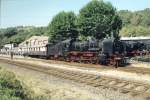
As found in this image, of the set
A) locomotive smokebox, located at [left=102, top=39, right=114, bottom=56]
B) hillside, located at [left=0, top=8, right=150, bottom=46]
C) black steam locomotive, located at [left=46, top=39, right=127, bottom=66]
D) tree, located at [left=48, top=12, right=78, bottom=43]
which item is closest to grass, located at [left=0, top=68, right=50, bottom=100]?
black steam locomotive, located at [left=46, top=39, right=127, bottom=66]

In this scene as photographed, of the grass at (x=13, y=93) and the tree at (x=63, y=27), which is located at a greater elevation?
the tree at (x=63, y=27)

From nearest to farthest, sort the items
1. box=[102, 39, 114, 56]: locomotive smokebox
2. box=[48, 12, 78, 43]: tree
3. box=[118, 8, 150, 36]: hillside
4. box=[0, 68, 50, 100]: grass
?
box=[0, 68, 50, 100]: grass, box=[102, 39, 114, 56]: locomotive smokebox, box=[48, 12, 78, 43]: tree, box=[118, 8, 150, 36]: hillside

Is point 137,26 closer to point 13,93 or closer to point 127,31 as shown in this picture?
point 127,31

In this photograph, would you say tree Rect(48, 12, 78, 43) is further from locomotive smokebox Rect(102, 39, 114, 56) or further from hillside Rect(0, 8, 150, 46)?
hillside Rect(0, 8, 150, 46)

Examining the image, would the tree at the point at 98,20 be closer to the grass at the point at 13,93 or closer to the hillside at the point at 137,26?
the grass at the point at 13,93

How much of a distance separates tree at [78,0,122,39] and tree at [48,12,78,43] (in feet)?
22.8

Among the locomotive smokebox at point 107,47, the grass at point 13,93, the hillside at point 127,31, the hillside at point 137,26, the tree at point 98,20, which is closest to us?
the grass at point 13,93

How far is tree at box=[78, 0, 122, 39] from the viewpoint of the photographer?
7156 cm

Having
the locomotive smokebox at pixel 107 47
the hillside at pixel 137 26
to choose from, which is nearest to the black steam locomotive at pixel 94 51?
the locomotive smokebox at pixel 107 47

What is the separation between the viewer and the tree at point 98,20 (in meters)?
71.6

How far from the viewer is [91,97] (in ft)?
57.5

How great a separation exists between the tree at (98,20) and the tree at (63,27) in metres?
6.96

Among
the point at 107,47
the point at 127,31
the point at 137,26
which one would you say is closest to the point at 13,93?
the point at 107,47

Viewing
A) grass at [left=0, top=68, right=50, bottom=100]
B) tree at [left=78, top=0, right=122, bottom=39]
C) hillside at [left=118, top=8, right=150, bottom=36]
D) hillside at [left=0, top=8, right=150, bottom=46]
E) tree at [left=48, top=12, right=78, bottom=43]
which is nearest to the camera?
grass at [left=0, top=68, right=50, bottom=100]
